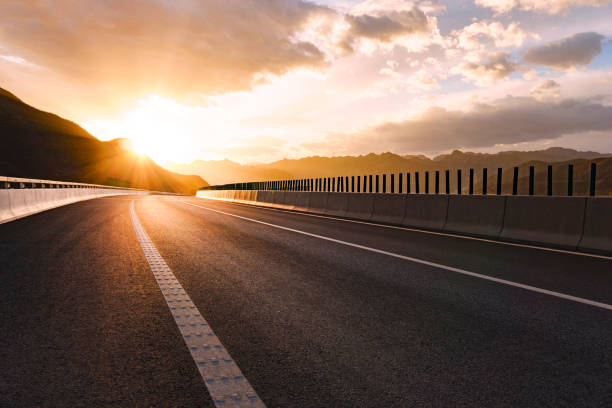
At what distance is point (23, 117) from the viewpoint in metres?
180

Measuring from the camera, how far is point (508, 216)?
1048 centimetres

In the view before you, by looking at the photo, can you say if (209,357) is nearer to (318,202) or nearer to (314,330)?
(314,330)

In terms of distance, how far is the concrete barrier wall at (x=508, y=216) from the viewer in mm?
8672

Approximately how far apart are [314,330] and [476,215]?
890 centimetres

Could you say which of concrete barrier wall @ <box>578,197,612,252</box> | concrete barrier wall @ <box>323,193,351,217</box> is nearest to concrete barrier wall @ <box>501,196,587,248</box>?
concrete barrier wall @ <box>578,197,612,252</box>

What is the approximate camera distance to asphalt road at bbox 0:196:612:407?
99.2 inches

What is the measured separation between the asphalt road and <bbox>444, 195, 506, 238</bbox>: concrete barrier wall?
360cm

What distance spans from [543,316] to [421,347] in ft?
5.43

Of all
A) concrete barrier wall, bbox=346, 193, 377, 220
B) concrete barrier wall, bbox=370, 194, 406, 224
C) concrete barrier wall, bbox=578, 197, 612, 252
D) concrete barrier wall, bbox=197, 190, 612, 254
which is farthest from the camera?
concrete barrier wall, bbox=346, 193, 377, 220

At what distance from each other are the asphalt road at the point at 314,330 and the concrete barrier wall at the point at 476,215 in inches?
142

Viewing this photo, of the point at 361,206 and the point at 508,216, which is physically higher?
the point at 508,216

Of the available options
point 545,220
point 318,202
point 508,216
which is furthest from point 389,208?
point 318,202

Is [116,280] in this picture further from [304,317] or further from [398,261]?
[398,261]

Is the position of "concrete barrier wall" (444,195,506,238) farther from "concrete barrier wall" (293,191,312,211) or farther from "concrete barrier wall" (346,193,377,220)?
"concrete barrier wall" (293,191,312,211)
